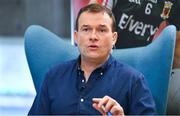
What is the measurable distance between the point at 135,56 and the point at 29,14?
1.45 metres

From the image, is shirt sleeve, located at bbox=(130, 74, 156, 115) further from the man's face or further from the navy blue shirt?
the man's face

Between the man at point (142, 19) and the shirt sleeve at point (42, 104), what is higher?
the man at point (142, 19)

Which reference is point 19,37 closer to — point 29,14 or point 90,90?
point 29,14

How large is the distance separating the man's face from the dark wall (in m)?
1.43

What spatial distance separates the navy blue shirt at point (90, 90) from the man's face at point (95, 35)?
0.07m

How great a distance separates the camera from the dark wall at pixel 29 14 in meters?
2.93

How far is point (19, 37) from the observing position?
9.31 feet

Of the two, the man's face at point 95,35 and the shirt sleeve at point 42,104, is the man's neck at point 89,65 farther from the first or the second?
the shirt sleeve at point 42,104

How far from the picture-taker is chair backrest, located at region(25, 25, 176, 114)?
1603 millimetres

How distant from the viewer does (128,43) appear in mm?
2008

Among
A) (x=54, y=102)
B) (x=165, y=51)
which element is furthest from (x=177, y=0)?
(x=54, y=102)

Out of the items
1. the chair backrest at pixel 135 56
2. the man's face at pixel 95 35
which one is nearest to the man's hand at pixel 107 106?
the man's face at pixel 95 35

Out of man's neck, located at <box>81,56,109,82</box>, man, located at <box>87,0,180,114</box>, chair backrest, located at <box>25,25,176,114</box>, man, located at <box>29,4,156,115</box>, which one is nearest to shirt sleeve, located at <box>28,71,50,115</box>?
man, located at <box>29,4,156,115</box>

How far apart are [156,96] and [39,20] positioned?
5.48 feet
